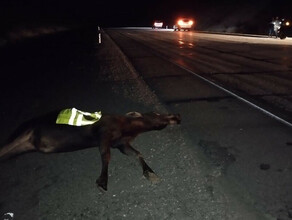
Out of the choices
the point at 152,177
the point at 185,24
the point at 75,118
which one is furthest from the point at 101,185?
the point at 185,24

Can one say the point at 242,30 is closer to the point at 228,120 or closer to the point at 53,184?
the point at 228,120

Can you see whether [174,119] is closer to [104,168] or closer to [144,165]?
[144,165]

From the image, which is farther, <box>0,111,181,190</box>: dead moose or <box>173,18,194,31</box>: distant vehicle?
<box>173,18,194,31</box>: distant vehicle

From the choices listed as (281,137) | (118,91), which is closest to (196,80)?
(118,91)

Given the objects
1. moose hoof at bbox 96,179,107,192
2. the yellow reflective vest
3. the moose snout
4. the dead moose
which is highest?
the yellow reflective vest

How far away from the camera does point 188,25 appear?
139ft

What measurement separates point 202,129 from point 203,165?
143cm

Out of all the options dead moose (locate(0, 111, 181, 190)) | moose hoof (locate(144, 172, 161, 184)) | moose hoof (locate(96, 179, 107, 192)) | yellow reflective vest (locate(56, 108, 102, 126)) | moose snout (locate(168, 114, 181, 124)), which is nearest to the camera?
moose hoof (locate(96, 179, 107, 192))

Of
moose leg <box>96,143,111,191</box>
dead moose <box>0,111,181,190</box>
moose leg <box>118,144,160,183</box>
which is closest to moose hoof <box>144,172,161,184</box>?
moose leg <box>118,144,160,183</box>

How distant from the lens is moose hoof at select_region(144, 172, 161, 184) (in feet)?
12.3

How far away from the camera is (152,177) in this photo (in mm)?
3768

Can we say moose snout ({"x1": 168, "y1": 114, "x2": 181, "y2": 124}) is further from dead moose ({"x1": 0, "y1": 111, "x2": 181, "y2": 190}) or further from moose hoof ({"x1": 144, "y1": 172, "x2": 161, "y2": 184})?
moose hoof ({"x1": 144, "y1": 172, "x2": 161, "y2": 184})

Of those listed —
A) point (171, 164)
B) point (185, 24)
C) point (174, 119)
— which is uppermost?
point (185, 24)

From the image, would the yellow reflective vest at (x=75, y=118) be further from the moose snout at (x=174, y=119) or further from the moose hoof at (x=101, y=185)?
the moose snout at (x=174, y=119)
